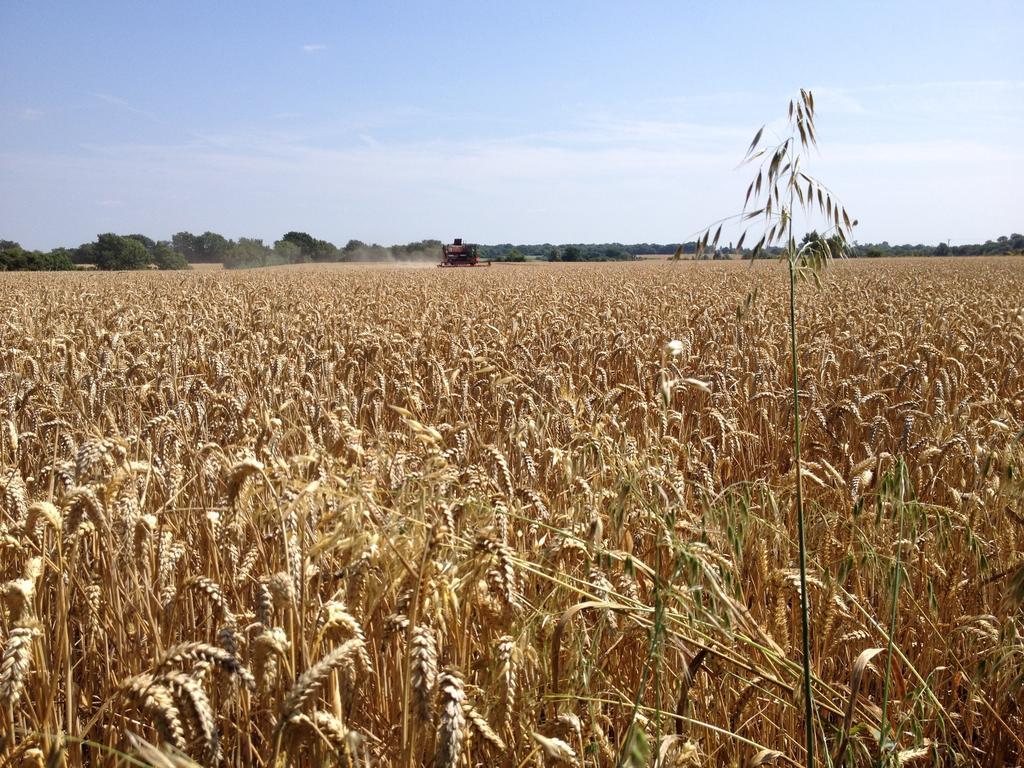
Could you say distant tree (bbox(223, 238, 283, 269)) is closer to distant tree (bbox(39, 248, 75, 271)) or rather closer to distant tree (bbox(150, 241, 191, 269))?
distant tree (bbox(150, 241, 191, 269))

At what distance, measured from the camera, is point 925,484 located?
3.36m

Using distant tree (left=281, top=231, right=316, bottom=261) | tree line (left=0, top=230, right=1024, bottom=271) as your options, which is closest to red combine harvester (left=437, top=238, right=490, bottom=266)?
tree line (left=0, top=230, right=1024, bottom=271)

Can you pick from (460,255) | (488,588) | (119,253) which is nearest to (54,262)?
(119,253)

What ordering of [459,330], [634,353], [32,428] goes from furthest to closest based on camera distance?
1. [459,330]
2. [634,353]
3. [32,428]

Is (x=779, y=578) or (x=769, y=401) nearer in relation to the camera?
(x=779, y=578)

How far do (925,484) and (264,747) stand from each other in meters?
2.94

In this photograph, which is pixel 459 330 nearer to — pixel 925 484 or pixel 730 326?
pixel 730 326

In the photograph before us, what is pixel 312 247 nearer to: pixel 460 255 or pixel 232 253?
pixel 232 253

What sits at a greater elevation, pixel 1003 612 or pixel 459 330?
pixel 459 330

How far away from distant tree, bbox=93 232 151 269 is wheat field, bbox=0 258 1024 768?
74.8 m

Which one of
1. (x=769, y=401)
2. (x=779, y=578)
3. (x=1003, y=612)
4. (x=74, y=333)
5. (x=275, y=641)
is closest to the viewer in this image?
(x=275, y=641)

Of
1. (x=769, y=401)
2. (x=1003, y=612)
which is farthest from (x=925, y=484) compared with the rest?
(x=769, y=401)

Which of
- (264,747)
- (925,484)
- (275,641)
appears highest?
(275,641)

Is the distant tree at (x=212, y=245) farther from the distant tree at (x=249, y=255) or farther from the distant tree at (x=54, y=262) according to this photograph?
the distant tree at (x=54, y=262)
